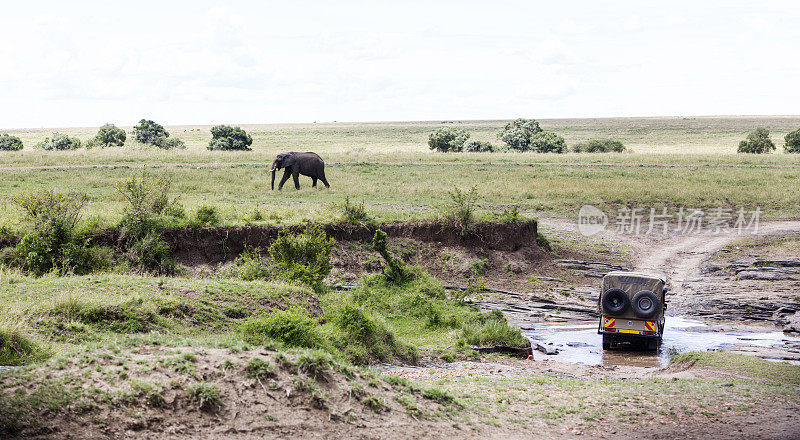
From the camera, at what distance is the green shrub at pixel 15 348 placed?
10.2 m

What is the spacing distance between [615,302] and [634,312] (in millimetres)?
527

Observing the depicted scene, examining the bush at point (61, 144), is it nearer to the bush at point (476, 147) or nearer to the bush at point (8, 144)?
the bush at point (8, 144)

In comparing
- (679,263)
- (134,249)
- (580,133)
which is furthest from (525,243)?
(580,133)

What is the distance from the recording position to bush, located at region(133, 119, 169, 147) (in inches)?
3041

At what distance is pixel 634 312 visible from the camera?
17156 mm

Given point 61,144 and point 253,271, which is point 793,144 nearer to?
point 253,271

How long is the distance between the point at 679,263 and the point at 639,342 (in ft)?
33.5

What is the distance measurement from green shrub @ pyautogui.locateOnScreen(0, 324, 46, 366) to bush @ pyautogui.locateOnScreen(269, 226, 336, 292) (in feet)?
24.7

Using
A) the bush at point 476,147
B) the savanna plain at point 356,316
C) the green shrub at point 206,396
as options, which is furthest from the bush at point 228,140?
the green shrub at point 206,396

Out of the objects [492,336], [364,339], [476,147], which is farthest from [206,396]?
[476,147]

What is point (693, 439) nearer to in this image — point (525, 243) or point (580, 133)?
point (525, 243)

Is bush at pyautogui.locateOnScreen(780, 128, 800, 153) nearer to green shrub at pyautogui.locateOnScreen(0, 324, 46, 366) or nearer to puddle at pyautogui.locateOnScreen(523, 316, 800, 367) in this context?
puddle at pyautogui.locateOnScreen(523, 316, 800, 367)

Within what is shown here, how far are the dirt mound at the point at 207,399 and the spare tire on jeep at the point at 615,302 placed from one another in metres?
8.59

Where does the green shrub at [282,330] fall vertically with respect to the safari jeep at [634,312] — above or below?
above
